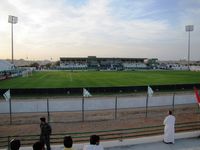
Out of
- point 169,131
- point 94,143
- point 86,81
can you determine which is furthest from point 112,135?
point 86,81

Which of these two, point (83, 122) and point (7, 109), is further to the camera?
point (7, 109)

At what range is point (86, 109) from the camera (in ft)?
72.8

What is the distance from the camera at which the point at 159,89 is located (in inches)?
1288

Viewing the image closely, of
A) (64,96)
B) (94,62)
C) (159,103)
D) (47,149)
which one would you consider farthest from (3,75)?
(94,62)

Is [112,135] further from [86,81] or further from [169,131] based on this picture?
[86,81]

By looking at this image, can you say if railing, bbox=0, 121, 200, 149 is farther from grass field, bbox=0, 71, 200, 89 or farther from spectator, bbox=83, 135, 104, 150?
grass field, bbox=0, 71, 200, 89

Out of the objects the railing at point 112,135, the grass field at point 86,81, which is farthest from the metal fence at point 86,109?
the grass field at point 86,81

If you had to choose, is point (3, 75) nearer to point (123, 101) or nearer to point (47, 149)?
point (123, 101)

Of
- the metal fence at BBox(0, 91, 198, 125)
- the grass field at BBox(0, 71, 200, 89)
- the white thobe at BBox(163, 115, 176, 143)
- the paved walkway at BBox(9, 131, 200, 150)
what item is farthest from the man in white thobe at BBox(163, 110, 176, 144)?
the grass field at BBox(0, 71, 200, 89)

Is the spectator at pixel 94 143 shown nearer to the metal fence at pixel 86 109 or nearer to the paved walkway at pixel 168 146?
the paved walkway at pixel 168 146

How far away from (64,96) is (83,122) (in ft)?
31.1

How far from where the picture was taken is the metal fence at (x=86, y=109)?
1942 cm

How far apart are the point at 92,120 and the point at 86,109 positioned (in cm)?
341

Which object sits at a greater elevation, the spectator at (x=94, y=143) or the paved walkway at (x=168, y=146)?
the spectator at (x=94, y=143)
